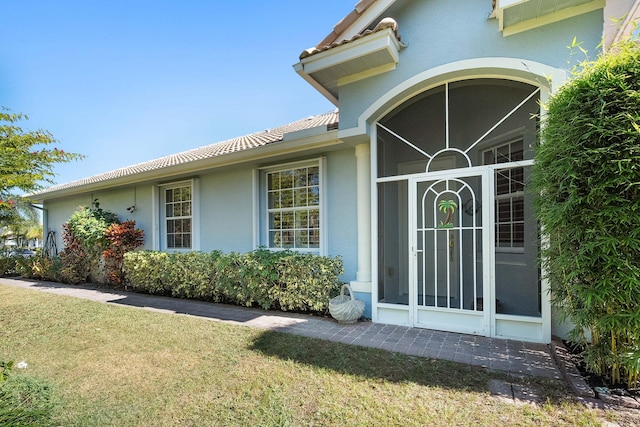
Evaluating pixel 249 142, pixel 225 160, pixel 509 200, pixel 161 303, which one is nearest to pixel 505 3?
pixel 509 200

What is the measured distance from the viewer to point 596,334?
10.3ft

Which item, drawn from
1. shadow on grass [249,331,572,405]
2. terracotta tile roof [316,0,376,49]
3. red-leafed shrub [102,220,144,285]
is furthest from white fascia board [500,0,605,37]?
red-leafed shrub [102,220,144,285]

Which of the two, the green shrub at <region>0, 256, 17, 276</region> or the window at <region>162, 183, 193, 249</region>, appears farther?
the green shrub at <region>0, 256, 17, 276</region>

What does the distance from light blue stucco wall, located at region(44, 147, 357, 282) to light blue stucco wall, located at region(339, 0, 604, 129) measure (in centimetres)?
119

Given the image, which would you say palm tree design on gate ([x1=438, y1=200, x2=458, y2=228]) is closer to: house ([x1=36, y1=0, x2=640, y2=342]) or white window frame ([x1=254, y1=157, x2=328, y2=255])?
house ([x1=36, y1=0, x2=640, y2=342])

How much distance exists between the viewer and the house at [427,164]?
425 cm

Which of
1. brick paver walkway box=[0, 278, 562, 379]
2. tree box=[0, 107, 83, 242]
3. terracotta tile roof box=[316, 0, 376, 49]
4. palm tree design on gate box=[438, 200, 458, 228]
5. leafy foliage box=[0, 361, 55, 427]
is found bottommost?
brick paver walkway box=[0, 278, 562, 379]

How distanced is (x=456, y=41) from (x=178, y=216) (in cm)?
839

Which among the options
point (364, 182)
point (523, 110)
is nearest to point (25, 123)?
point (364, 182)

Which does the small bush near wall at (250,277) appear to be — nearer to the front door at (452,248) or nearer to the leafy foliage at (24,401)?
the front door at (452,248)

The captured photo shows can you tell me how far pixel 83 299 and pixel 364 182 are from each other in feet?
25.6

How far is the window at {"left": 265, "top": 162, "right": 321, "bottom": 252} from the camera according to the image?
6672 mm

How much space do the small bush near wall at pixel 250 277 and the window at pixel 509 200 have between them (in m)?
3.41

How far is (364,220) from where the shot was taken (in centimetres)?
563
